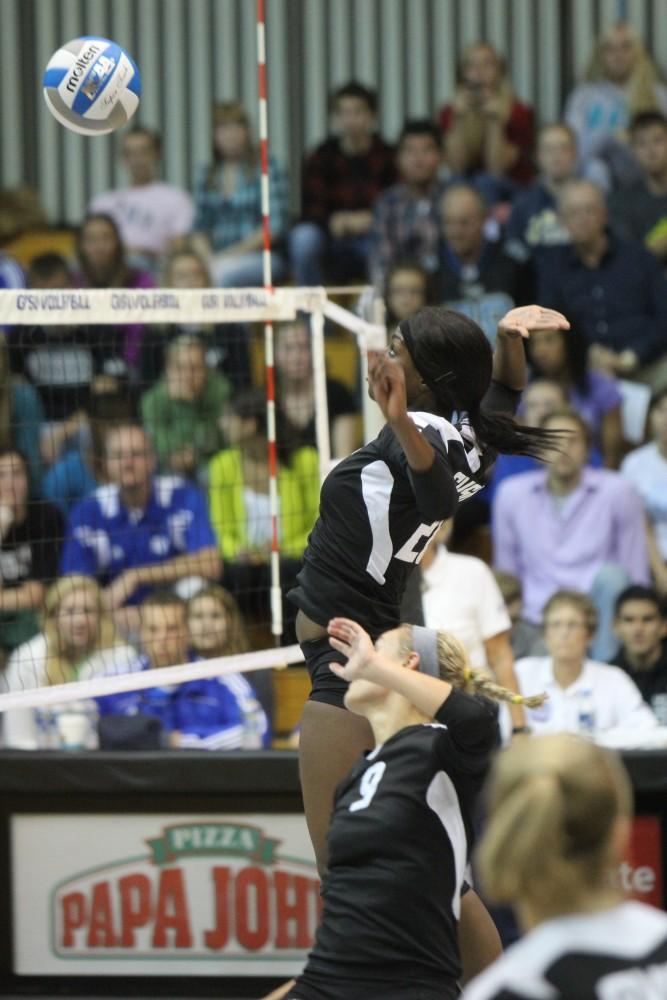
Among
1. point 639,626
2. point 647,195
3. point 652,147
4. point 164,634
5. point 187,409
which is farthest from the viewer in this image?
point 647,195

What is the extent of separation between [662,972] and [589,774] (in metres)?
0.31

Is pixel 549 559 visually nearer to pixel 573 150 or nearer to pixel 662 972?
pixel 573 150

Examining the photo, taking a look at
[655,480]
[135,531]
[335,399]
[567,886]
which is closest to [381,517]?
[567,886]

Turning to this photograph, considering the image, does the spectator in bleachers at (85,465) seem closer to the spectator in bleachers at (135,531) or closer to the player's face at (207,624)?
the spectator in bleachers at (135,531)

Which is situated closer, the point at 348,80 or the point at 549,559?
the point at 549,559

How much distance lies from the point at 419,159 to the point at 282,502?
10.2 ft

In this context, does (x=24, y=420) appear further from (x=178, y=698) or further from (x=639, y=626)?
(x=639, y=626)

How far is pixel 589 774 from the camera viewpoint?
2531 mm

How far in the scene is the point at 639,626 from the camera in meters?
7.11

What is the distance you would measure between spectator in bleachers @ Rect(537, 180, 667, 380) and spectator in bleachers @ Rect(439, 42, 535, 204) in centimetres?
104

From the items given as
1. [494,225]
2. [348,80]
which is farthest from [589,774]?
[348,80]

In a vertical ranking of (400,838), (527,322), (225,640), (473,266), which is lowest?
(225,640)

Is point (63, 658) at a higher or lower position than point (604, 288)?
lower

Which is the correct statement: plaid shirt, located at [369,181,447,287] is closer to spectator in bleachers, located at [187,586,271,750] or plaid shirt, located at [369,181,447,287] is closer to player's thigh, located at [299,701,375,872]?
spectator in bleachers, located at [187,586,271,750]
